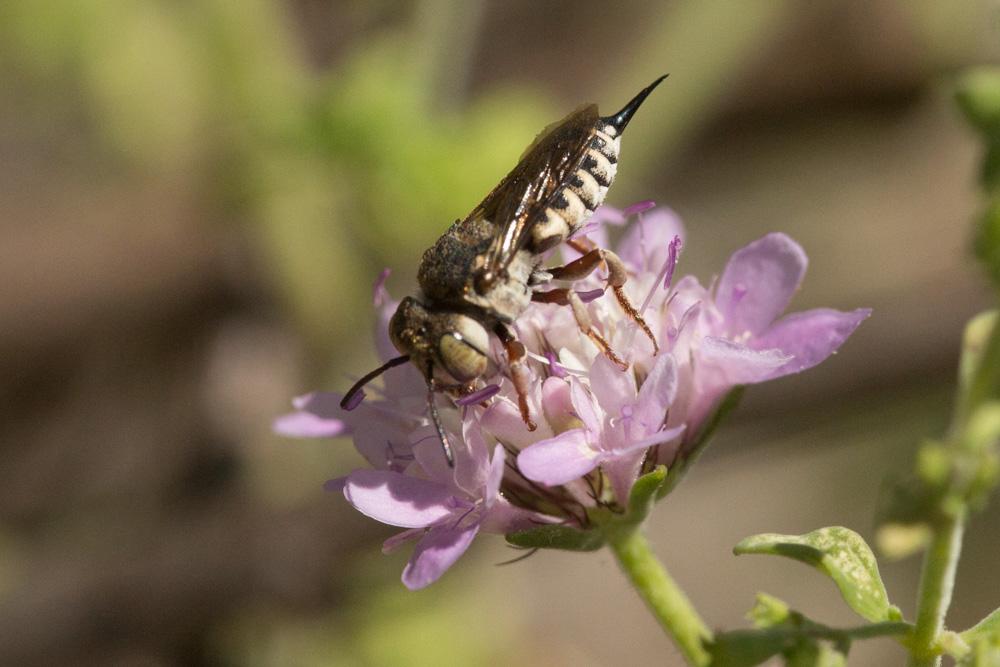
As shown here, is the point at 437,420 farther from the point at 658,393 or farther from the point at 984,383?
the point at 984,383

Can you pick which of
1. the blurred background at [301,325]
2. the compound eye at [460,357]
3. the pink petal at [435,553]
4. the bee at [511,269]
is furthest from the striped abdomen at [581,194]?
the blurred background at [301,325]

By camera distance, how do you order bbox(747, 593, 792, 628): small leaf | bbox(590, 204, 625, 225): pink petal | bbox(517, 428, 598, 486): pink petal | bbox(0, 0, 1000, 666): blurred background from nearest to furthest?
bbox(747, 593, 792, 628): small leaf, bbox(517, 428, 598, 486): pink petal, bbox(590, 204, 625, 225): pink petal, bbox(0, 0, 1000, 666): blurred background

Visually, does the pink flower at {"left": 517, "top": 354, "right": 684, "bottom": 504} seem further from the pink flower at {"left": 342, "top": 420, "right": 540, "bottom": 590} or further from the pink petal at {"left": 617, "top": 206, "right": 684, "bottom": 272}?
the pink petal at {"left": 617, "top": 206, "right": 684, "bottom": 272}

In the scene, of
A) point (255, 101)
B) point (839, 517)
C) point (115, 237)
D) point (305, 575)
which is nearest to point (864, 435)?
point (839, 517)

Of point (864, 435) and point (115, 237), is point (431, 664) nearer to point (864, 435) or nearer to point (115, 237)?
point (864, 435)

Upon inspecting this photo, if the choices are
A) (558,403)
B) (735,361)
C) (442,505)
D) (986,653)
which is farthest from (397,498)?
(986,653)

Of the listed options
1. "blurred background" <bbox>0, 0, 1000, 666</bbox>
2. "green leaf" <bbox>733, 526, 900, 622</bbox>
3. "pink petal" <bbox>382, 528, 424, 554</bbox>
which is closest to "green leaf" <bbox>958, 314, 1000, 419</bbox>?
"green leaf" <bbox>733, 526, 900, 622</bbox>
